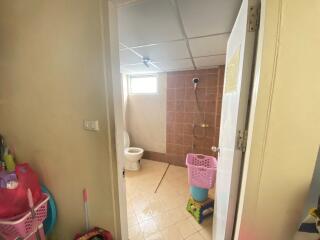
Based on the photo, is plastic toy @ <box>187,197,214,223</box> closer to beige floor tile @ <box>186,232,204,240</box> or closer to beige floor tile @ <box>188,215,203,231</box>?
beige floor tile @ <box>188,215,203,231</box>

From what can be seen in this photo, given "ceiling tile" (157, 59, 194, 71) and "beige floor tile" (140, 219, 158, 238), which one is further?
"ceiling tile" (157, 59, 194, 71)

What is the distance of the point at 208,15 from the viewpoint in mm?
912

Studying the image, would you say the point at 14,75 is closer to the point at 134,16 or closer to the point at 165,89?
the point at 134,16

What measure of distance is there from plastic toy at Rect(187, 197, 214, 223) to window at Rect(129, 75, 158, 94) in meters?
2.16

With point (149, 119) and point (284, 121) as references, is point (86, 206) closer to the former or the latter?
point (284, 121)

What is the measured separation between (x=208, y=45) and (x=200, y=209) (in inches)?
71.2

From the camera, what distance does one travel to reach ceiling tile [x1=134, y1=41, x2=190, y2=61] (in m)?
1.40

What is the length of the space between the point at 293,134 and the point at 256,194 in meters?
0.29

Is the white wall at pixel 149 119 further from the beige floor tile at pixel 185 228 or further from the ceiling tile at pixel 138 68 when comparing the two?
the beige floor tile at pixel 185 228

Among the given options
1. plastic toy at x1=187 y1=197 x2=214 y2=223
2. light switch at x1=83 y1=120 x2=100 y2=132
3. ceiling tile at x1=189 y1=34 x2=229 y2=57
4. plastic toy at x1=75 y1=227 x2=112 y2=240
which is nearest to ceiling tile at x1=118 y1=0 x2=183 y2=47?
ceiling tile at x1=189 y1=34 x2=229 y2=57

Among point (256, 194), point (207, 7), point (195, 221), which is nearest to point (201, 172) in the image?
point (195, 221)

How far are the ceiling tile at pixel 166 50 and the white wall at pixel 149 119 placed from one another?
1.09 meters

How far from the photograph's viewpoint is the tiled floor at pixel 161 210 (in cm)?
149

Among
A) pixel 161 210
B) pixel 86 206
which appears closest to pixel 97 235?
pixel 86 206
